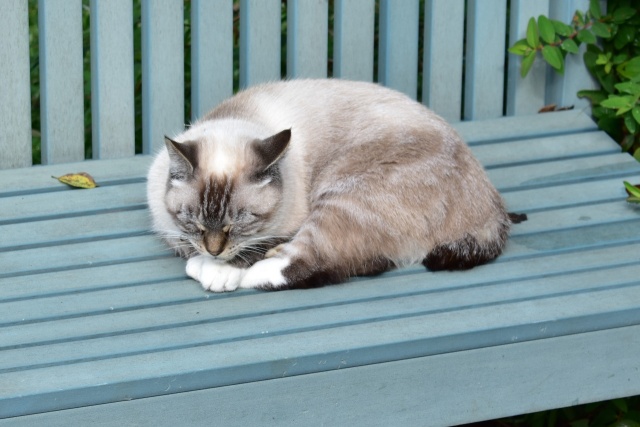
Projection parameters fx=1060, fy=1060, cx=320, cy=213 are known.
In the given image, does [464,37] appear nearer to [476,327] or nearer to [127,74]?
[127,74]

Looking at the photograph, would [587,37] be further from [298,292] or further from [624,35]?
[298,292]

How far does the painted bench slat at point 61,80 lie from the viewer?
11.7 feet

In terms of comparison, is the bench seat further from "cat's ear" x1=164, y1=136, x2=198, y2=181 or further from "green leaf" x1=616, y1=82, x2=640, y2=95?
"green leaf" x1=616, y1=82, x2=640, y2=95

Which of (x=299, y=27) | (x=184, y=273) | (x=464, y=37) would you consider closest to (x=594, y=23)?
(x=464, y=37)

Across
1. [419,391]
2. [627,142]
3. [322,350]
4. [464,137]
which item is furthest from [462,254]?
[627,142]

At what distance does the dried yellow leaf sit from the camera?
3.47 m

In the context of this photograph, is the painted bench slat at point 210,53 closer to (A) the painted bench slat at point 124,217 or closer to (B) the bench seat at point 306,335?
(A) the painted bench slat at point 124,217

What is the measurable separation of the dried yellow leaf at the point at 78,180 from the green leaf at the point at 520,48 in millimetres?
1601

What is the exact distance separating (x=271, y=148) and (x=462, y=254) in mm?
618

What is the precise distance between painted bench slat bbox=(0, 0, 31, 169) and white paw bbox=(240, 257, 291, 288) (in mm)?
1143

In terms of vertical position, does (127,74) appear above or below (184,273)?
above

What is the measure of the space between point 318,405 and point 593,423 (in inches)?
56.6

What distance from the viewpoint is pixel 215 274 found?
2.84m

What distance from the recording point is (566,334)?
8.86 feet
